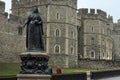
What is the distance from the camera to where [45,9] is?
5184 cm

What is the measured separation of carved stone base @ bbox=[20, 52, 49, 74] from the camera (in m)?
14.2

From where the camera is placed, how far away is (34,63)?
14.3 metres

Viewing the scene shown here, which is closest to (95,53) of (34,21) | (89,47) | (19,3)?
(89,47)

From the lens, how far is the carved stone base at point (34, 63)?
1423cm

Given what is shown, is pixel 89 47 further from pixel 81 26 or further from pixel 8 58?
pixel 8 58

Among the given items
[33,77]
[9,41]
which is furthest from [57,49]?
[33,77]

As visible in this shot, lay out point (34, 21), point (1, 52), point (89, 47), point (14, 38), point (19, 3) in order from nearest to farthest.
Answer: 1. point (34, 21)
2. point (1, 52)
3. point (14, 38)
4. point (19, 3)
5. point (89, 47)

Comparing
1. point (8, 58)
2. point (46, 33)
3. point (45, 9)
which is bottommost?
point (8, 58)

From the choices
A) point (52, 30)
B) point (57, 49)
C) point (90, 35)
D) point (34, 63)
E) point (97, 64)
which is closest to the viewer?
point (34, 63)

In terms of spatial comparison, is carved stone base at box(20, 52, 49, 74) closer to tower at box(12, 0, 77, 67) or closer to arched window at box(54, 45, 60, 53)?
tower at box(12, 0, 77, 67)

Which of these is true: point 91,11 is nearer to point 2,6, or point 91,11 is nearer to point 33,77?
point 2,6

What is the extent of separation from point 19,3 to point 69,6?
26.7 ft

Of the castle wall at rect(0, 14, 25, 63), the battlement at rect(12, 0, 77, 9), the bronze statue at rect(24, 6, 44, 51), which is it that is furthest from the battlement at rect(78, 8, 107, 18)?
the bronze statue at rect(24, 6, 44, 51)

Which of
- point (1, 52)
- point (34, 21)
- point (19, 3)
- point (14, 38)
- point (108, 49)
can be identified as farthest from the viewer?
point (108, 49)
